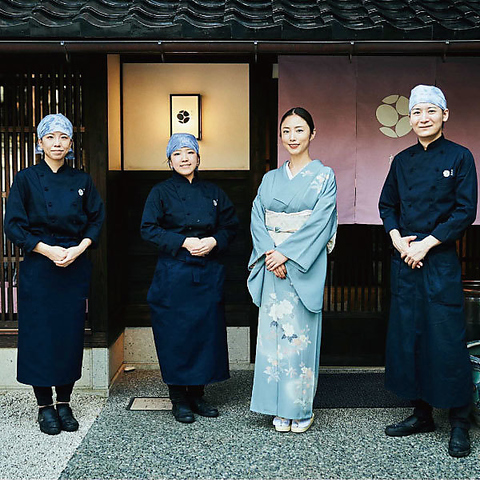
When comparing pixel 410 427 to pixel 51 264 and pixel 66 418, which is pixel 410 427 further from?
pixel 51 264

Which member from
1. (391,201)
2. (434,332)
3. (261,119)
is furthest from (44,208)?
(434,332)

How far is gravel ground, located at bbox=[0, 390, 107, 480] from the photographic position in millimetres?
4418

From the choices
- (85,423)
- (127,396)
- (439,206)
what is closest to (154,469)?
(85,423)

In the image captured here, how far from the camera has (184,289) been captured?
5320 millimetres

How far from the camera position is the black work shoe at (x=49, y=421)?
5039 millimetres

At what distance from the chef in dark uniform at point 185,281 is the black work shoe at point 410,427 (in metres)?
1.47

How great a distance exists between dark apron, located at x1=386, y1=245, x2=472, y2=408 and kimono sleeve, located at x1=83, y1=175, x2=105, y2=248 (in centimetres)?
247

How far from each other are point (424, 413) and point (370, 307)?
1830mm

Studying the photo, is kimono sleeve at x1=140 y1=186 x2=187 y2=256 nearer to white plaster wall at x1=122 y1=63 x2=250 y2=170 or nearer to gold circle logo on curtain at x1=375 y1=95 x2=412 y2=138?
white plaster wall at x1=122 y1=63 x2=250 y2=170

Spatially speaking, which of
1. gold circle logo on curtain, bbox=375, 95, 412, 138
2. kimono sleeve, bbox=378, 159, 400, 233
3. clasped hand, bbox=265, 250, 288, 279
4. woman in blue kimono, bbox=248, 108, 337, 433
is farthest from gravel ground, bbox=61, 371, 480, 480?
gold circle logo on curtain, bbox=375, 95, 412, 138

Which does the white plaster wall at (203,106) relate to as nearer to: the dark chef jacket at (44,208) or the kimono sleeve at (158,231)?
the kimono sleeve at (158,231)

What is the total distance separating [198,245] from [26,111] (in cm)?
225

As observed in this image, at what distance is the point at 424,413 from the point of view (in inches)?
199

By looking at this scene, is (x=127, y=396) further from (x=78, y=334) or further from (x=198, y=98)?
(x=198, y=98)
